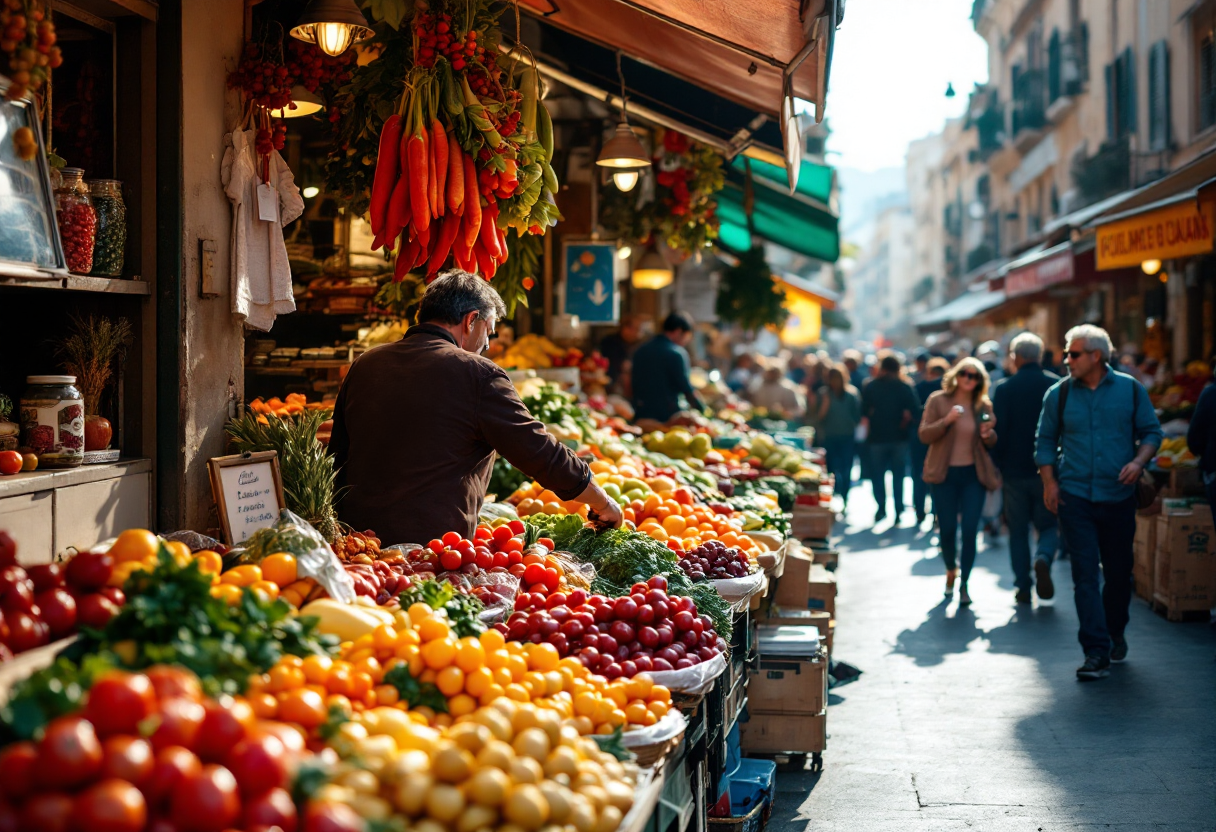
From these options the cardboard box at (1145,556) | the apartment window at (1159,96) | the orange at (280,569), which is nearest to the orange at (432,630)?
the orange at (280,569)

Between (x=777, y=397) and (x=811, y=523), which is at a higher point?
(x=777, y=397)

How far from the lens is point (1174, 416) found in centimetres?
1116

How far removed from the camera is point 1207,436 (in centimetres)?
Answer: 688

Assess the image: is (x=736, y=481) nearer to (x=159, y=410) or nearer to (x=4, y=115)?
(x=159, y=410)

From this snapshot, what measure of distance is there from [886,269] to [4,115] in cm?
11300

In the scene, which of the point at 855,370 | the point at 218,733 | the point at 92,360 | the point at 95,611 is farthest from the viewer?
the point at 855,370

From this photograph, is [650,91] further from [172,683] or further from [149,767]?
[149,767]

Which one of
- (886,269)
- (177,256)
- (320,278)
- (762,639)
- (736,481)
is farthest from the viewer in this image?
(886,269)

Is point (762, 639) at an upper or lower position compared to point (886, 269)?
lower

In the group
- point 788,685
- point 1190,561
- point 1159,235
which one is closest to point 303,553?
point 788,685

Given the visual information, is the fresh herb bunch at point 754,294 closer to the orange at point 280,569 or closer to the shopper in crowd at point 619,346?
the shopper in crowd at point 619,346

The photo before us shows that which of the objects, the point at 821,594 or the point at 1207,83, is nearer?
the point at 821,594

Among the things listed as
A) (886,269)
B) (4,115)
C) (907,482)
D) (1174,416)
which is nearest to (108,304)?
(4,115)

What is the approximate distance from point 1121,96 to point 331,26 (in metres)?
19.1
